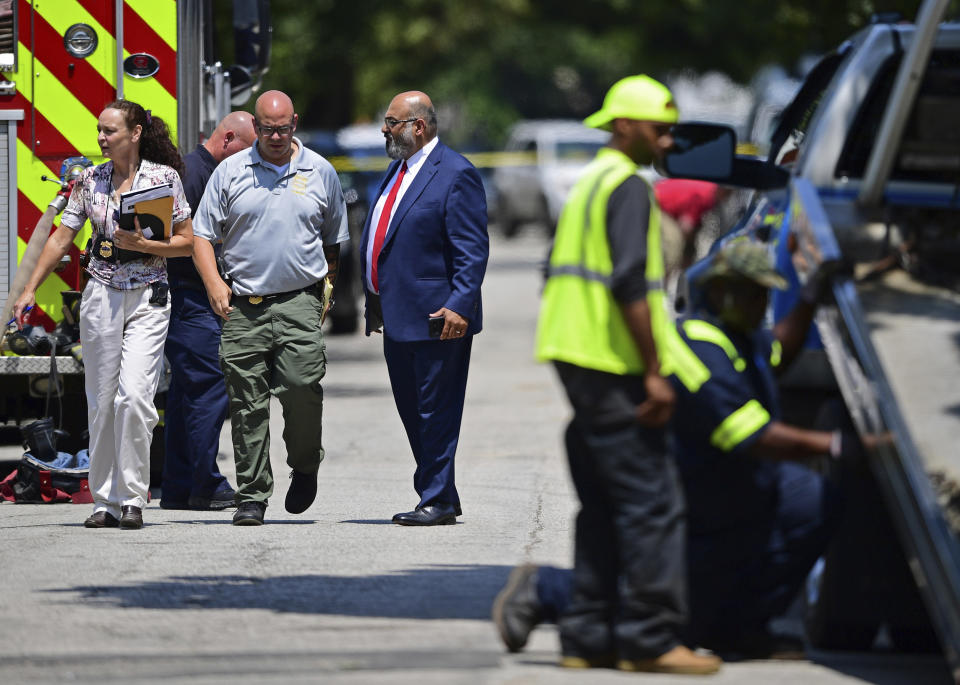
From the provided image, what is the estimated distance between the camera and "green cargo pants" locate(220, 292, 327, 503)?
821 cm

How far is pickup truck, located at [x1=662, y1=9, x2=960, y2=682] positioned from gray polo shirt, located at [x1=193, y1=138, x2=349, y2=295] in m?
2.49

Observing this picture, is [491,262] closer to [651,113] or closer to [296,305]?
[296,305]

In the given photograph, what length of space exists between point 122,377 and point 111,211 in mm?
723

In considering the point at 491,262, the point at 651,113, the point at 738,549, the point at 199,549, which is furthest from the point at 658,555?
the point at 491,262

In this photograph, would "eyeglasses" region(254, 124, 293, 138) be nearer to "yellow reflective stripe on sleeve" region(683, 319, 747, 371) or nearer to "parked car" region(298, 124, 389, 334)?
"yellow reflective stripe on sleeve" region(683, 319, 747, 371)

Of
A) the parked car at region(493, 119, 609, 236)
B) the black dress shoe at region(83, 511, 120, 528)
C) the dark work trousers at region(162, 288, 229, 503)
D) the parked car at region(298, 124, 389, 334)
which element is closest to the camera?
the black dress shoe at region(83, 511, 120, 528)

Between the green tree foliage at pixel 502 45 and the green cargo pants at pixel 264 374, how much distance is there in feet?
30.0

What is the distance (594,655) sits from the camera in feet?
18.0

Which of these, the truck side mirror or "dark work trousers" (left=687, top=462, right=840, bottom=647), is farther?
the truck side mirror

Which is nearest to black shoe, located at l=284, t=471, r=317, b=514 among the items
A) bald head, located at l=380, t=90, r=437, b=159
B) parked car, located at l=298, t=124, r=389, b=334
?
bald head, located at l=380, t=90, r=437, b=159

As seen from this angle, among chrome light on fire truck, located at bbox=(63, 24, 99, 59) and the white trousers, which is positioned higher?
chrome light on fire truck, located at bbox=(63, 24, 99, 59)

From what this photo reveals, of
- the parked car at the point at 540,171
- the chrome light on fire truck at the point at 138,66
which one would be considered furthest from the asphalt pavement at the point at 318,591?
the parked car at the point at 540,171

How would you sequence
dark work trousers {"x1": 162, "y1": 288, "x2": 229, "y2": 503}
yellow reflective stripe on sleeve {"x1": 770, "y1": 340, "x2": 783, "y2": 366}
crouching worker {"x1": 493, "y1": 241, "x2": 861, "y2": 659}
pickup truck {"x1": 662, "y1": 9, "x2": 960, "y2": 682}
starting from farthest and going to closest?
1. dark work trousers {"x1": 162, "y1": 288, "x2": 229, "y2": 503}
2. yellow reflective stripe on sleeve {"x1": 770, "y1": 340, "x2": 783, "y2": 366}
3. crouching worker {"x1": 493, "y1": 241, "x2": 861, "y2": 659}
4. pickup truck {"x1": 662, "y1": 9, "x2": 960, "y2": 682}

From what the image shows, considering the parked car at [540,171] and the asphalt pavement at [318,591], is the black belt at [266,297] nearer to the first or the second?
the asphalt pavement at [318,591]
